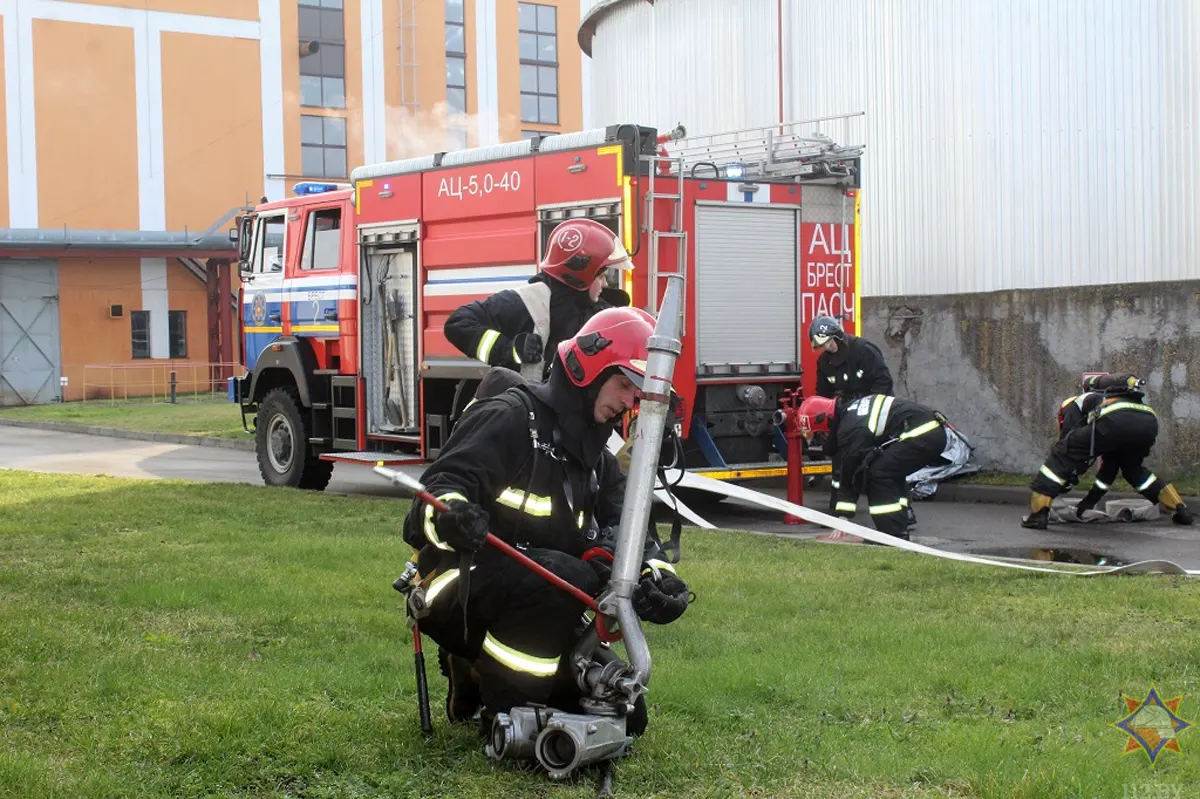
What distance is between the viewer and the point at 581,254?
816 centimetres

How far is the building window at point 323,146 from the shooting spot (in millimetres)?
43125

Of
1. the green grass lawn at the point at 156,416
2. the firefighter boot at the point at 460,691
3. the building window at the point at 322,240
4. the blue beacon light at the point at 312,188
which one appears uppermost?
the blue beacon light at the point at 312,188

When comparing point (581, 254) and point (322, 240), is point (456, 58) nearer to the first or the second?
point (322, 240)

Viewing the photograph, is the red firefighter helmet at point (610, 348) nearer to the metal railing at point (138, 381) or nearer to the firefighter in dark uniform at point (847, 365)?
the firefighter in dark uniform at point (847, 365)

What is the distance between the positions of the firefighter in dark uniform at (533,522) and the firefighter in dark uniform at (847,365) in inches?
269

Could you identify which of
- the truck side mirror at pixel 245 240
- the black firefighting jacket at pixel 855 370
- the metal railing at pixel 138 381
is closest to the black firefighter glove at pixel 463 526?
the black firefighting jacket at pixel 855 370

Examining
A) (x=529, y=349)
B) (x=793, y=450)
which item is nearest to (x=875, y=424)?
(x=793, y=450)

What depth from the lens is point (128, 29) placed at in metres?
39.6

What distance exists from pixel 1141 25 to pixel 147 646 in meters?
12.3

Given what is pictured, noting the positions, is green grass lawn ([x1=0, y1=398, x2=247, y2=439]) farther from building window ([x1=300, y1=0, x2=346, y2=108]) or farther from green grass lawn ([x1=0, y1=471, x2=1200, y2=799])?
green grass lawn ([x1=0, y1=471, x2=1200, y2=799])

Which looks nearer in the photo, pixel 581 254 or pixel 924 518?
pixel 581 254

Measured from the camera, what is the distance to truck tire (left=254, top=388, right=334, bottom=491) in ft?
46.8

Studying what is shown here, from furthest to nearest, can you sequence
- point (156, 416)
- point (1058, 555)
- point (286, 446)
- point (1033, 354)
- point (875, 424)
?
point (156, 416) → point (1033, 354) → point (286, 446) → point (875, 424) → point (1058, 555)

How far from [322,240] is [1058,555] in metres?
7.50
